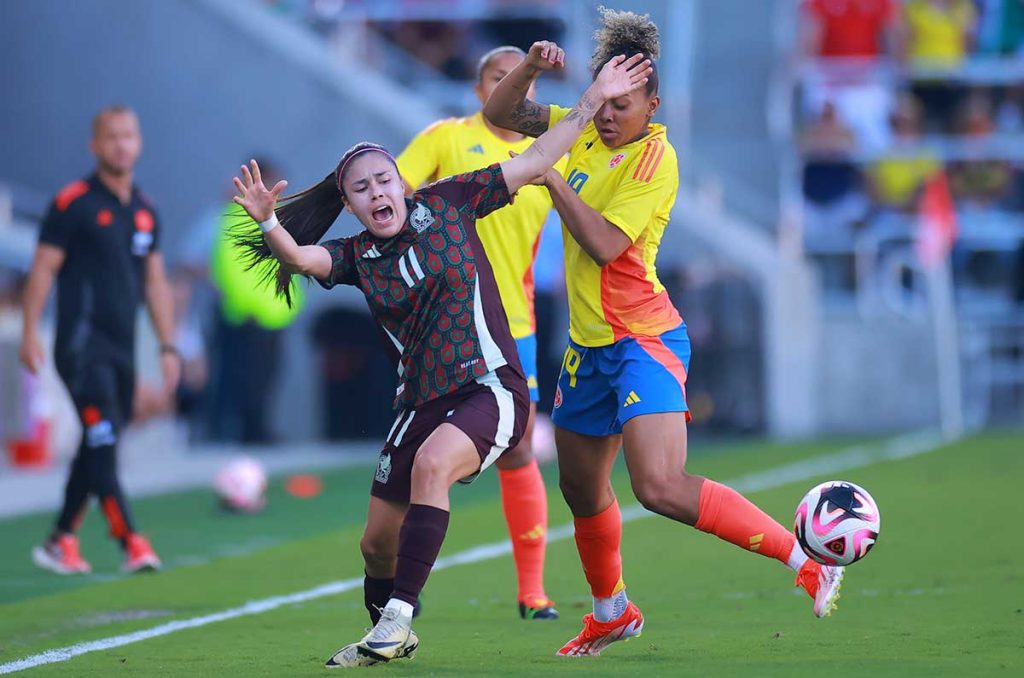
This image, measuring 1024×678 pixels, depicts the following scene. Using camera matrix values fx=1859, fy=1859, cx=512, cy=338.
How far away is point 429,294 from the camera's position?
247 inches

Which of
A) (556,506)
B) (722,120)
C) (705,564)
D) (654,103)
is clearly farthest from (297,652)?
(722,120)

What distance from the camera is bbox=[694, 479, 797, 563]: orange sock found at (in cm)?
631

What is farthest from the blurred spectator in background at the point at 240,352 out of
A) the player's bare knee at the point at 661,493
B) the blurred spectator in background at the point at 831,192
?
the player's bare knee at the point at 661,493

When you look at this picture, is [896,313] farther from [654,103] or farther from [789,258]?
[654,103]

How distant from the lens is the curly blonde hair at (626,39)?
659 centimetres

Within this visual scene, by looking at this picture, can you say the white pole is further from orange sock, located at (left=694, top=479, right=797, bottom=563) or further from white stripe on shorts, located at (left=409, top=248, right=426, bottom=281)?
white stripe on shorts, located at (left=409, top=248, right=426, bottom=281)

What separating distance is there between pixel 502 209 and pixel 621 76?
5.51ft

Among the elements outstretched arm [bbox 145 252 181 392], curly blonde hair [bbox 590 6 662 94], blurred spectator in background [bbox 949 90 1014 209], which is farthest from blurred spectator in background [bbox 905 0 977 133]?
curly blonde hair [bbox 590 6 662 94]

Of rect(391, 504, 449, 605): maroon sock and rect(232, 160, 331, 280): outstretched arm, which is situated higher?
rect(232, 160, 331, 280): outstretched arm

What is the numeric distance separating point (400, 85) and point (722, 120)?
5098 mm

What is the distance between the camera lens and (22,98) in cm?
2270

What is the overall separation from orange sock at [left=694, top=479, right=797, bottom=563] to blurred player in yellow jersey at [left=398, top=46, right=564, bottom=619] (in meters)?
1.56

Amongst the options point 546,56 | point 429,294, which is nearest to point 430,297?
point 429,294

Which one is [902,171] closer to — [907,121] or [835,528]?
[907,121]
